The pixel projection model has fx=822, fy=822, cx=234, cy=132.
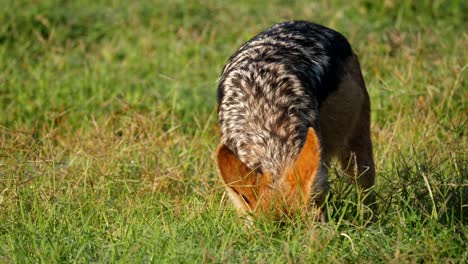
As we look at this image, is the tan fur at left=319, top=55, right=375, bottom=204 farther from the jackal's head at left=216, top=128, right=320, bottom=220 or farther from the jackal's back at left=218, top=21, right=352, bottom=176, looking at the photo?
the jackal's head at left=216, top=128, right=320, bottom=220

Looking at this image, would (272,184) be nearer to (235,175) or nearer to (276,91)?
(235,175)

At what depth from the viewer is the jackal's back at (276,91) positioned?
16.3 ft

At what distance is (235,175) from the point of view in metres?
4.68

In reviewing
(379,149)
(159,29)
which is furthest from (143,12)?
(379,149)

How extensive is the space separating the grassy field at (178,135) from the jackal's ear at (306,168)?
23cm

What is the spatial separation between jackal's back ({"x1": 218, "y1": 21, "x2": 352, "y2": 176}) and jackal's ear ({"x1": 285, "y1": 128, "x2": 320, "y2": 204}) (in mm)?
235

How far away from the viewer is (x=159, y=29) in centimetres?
1004

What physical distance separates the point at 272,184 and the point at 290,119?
537mm

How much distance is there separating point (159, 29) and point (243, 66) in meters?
4.77

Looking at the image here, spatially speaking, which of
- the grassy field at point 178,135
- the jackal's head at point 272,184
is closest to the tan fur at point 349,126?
the grassy field at point 178,135

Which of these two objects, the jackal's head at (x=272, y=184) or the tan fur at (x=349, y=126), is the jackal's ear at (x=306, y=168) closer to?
the jackal's head at (x=272, y=184)

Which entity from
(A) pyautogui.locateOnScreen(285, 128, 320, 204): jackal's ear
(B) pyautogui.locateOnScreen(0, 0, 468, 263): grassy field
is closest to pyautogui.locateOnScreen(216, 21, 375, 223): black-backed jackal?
(A) pyautogui.locateOnScreen(285, 128, 320, 204): jackal's ear

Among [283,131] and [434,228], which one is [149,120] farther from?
[434,228]

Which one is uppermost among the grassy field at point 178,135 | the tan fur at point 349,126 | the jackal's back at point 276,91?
the jackal's back at point 276,91
